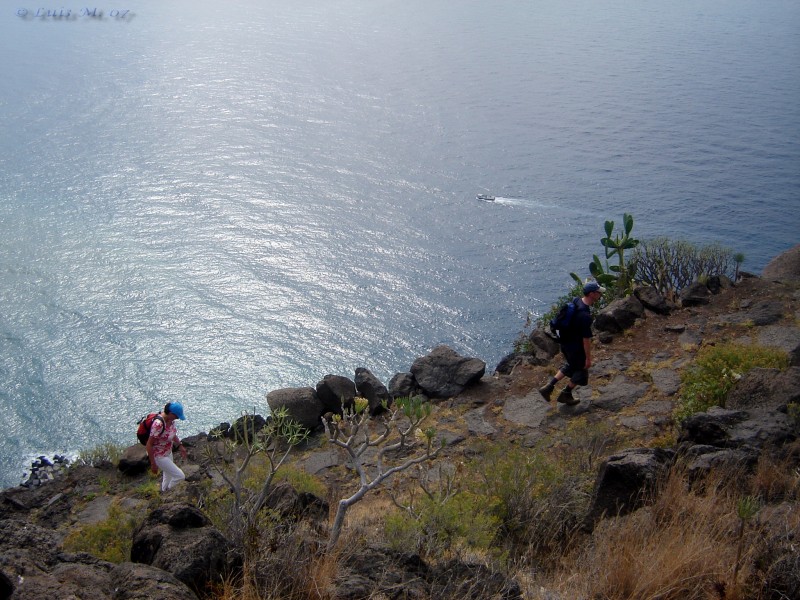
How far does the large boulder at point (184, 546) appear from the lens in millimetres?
5445

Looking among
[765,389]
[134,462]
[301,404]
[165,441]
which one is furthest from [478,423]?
[134,462]

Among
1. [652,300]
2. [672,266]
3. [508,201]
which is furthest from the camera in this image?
[508,201]

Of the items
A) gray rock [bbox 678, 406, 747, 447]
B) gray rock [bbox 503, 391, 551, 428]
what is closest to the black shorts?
gray rock [bbox 503, 391, 551, 428]

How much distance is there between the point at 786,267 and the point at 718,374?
1000 centimetres

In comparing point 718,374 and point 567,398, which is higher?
point 718,374

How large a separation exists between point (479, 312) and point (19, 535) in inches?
762

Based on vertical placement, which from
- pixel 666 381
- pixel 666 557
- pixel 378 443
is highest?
pixel 378 443

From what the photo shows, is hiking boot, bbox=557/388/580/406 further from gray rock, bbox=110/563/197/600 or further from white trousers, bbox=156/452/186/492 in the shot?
gray rock, bbox=110/563/197/600

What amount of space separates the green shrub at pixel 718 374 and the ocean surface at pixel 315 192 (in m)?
9.86

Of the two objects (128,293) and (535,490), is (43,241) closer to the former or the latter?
(128,293)

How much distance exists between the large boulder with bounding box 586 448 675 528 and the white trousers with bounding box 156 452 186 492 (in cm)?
637

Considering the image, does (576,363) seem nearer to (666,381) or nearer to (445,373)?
(666,381)

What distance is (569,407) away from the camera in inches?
514

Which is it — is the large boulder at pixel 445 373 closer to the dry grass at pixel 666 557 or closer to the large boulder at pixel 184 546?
the dry grass at pixel 666 557
